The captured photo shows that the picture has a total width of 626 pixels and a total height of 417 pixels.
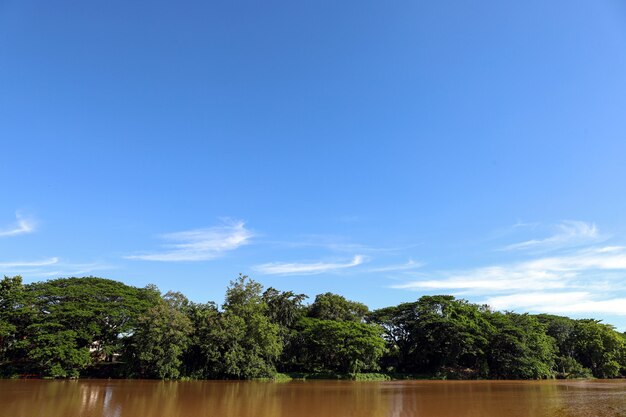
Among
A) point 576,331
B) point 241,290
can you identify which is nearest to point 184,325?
point 241,290

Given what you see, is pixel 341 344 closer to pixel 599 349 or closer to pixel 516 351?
pixel 516 351

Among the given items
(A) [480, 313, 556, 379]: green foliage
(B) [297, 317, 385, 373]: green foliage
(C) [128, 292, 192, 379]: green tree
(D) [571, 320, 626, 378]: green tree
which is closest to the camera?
(C) [128, 292, 192, 379]: green tree

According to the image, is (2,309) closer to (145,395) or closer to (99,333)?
(99,333)

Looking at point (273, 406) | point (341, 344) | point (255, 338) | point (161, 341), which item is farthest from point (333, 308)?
point (273, 406)

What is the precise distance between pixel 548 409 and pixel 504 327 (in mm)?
36629

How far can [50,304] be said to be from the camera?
40.2m

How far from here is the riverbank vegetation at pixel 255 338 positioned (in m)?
38.6

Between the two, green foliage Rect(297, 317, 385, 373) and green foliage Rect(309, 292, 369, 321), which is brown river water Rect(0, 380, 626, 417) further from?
green foliage Rect(309, 292, 369, 321)

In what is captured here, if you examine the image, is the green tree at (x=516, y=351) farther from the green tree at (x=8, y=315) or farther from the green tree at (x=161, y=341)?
the green tree at (x=8, y=315)

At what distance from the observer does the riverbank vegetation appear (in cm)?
3862

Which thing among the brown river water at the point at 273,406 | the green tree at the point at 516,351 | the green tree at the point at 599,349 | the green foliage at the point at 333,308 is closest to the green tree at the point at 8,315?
the brown river water at the point at 273,406

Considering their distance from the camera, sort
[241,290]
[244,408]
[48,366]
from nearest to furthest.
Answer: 1. [244,408]
2. [48,366]
3. [241,290]

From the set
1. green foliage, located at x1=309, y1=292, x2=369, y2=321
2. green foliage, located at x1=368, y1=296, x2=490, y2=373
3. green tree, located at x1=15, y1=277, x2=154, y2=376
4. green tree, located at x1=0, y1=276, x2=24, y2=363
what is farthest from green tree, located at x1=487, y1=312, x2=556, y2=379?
green tree, located at x1=0, y1=276, x2=24, y2=363

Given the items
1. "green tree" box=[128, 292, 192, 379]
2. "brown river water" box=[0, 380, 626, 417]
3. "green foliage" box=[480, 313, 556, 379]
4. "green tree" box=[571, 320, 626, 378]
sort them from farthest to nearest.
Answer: "green tree" box=[571, 320, 626, 378]
"green foliage" box=[480, 313, 556, 379]
"green tree" box=[128, 292, 192, 379]
"brown river water" box=[0, 380, 626, 417]
